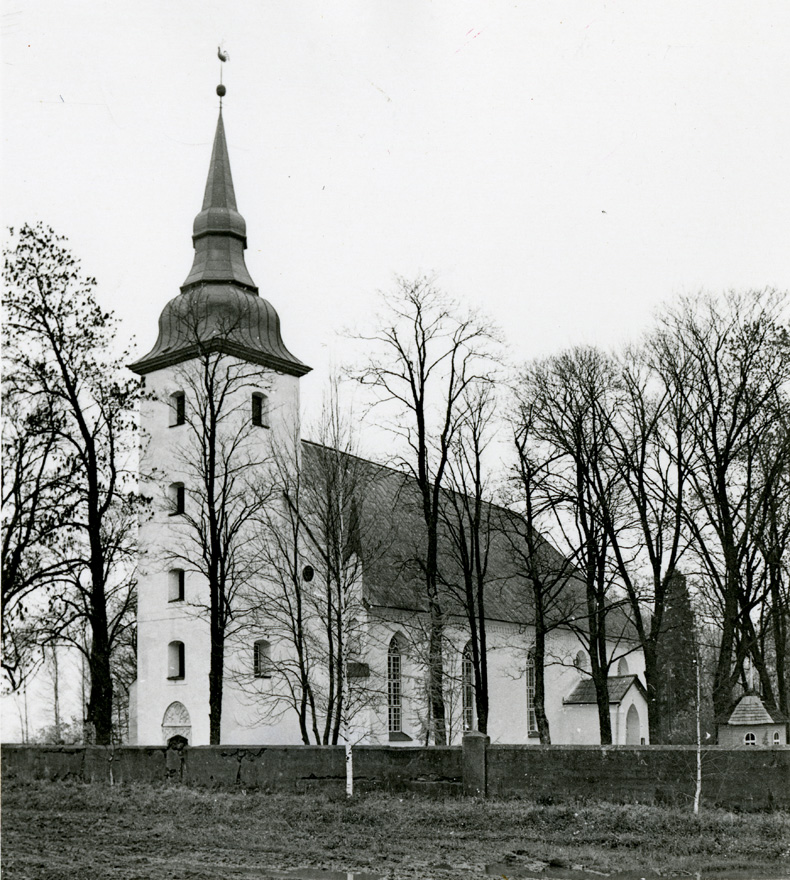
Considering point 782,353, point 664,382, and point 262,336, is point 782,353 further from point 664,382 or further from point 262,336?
point 262,336

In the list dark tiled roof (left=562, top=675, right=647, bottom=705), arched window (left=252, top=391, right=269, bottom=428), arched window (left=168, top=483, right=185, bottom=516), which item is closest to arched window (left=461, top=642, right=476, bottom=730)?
dark tiled roof (left=562, top=675, right=647, bottom=705)

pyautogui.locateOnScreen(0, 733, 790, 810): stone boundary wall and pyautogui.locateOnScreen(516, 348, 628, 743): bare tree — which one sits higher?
pyautogui.locateOnScreen(516, 348, 628, 743): bare tree

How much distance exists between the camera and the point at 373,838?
15.2 m

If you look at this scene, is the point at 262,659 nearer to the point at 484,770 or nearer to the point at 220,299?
the point at 220,299

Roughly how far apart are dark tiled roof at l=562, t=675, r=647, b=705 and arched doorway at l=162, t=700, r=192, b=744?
16998 millimetres

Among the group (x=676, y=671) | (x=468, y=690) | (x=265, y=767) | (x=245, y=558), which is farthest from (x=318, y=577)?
(x=676, y=671)

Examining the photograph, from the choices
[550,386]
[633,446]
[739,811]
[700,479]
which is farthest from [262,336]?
[739,811]

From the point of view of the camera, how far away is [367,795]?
20.5 meters

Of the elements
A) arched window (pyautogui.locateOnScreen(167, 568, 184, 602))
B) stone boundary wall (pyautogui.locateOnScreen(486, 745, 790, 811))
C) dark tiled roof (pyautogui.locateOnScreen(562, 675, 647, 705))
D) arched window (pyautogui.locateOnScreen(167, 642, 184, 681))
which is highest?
arched window (pyautogui.locateOnScreen(167, 568, 184, 602))

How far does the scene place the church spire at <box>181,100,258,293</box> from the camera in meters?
33.9

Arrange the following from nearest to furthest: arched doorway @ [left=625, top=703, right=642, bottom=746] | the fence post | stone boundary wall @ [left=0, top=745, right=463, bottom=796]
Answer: the fence post → stone boundary wall @ [left=0, top=745, right=463, bottom=796] → arched doorway @ [left=625, top=703, right=642, bottom=746]

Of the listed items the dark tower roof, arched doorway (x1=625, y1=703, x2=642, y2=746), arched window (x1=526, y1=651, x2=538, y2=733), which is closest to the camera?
the dark tower roof

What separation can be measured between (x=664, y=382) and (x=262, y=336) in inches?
538

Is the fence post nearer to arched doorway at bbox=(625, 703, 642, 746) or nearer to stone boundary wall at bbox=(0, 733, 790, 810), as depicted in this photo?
stone boundary wall at bbox=(0, 733, 790, 810)
